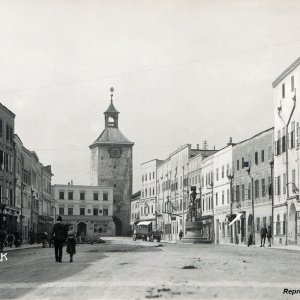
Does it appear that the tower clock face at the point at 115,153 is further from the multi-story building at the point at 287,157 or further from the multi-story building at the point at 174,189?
the multi-story building at the point at 287,157

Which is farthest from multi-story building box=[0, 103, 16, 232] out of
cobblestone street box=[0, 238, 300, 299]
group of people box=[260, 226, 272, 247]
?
cobblestone street box=[0, 238, 300, 299]

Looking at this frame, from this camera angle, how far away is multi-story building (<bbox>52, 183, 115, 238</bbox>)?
136875mm

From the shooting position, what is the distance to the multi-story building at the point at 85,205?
137 meters

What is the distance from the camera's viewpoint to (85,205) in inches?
5463

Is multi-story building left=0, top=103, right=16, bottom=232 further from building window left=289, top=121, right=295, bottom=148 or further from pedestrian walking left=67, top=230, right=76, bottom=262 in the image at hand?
pedestrian walking left=67, top=230, right=76, bottom=262

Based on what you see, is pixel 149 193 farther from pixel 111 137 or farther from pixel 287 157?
pixel 287 157

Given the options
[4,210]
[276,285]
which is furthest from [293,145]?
[276,285]

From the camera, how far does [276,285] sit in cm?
1449

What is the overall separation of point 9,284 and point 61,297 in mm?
3407

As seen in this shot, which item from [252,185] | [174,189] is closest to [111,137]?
[174,189]

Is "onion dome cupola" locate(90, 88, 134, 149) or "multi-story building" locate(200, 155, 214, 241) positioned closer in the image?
"multi-story building" locate(200, 155, 214, 241)

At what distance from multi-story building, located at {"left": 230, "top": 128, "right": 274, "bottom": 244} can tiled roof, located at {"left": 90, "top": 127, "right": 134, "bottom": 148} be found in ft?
234

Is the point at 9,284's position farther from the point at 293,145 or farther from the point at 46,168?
the point at 46,168

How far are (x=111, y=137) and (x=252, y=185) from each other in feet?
264
